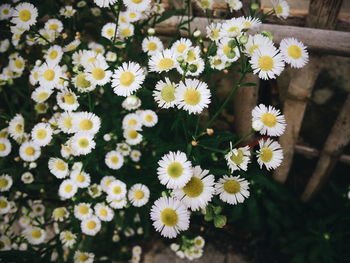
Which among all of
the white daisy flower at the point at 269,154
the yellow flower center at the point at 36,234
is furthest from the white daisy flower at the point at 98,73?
the yellow flower center at the point at 36,234

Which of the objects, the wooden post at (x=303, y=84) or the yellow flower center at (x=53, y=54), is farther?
the yellow flower center at (x=53, y=54)

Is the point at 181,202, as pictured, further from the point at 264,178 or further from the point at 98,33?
the point at 98,33

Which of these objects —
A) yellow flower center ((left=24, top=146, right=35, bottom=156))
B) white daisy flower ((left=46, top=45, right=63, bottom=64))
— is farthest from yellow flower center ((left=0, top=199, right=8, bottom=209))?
white daisy flower ((left=46, top=45, right=63, bottom=64))

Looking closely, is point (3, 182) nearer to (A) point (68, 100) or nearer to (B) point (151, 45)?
(A) point (68, 100)

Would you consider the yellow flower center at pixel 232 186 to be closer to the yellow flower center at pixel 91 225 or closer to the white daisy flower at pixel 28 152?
the yellow flower center at pixel 91 225

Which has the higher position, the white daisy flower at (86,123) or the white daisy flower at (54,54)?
the white daisy flower at (54,54)

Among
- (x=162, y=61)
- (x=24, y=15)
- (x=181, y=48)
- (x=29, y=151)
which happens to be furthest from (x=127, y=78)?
(x=29, y=151)

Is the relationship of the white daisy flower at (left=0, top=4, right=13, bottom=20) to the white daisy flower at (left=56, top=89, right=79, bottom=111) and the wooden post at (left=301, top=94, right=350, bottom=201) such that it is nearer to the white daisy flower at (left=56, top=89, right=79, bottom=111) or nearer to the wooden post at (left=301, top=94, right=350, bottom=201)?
the white daisy flower at (left=56, top=89, right=79, bottom=111)
